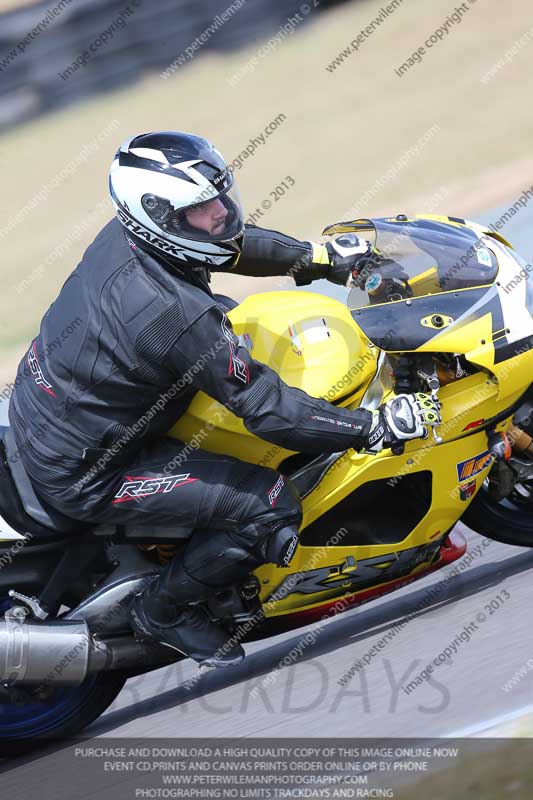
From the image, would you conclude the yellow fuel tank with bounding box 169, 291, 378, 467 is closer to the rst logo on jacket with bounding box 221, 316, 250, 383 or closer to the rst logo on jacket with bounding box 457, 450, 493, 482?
the rst logo on jacket with bounding box 221, 316, 250, 383

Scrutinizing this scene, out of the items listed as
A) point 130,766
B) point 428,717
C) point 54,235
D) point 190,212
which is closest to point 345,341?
point 190,212

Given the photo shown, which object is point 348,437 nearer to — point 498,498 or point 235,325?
point 235,325

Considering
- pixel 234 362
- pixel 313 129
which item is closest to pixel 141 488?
pixel 234 362

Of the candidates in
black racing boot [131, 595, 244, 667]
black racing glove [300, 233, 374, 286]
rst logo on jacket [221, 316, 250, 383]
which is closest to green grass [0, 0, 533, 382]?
black racing glove [300, 233, 374, 286]

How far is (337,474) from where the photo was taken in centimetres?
445

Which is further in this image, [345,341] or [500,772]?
[345,341]

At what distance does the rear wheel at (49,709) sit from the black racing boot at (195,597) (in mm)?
401

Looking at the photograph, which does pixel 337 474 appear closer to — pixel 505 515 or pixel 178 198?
pixel 505 515

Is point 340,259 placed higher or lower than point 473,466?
higher

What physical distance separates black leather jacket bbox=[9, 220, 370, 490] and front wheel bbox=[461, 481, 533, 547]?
110 cm

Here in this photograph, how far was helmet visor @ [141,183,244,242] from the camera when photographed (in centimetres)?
379

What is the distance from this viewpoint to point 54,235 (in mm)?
11688

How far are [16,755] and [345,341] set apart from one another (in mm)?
2159

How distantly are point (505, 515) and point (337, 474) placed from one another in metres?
0.96
